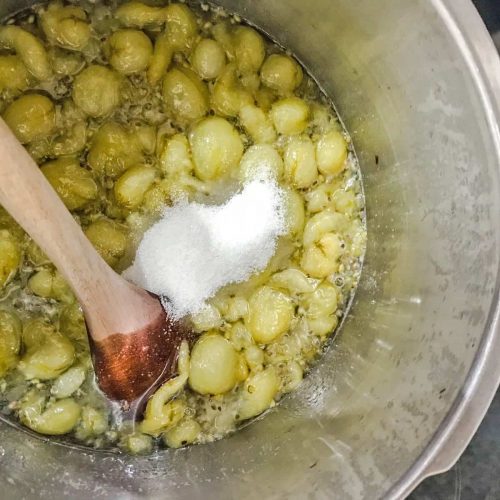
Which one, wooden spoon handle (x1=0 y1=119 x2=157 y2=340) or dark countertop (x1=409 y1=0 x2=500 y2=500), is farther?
dark countertop (x1=409 y1=0 x2=500 y2=500)

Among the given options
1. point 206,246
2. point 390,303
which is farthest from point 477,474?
point 206,246

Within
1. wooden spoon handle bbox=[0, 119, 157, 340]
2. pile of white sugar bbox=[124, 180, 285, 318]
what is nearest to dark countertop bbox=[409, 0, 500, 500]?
pile of white sugar bbox=[124, 180, 285, 318]

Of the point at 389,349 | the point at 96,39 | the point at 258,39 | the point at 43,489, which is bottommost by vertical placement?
the point at 43,489

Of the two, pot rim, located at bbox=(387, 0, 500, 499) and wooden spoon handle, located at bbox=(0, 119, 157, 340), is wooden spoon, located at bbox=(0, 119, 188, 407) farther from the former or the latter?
pot rim, located at bbox=(387, 0, 500, 499)

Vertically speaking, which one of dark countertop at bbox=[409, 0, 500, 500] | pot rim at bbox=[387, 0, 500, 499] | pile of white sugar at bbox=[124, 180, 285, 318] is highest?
pot rim at bbox=[387, 0, 500, 499]

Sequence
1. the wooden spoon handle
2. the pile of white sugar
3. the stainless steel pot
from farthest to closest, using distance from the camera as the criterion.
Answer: the pile of white sugar < the stainless steel pot < the wooden spoon handle

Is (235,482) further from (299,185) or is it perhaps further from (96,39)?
(96,39)

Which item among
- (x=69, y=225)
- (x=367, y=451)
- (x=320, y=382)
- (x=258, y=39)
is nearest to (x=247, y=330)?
(x=320, y=382)

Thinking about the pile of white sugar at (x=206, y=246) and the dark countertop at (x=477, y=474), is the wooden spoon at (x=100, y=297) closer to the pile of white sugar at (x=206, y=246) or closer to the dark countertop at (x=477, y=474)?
the pile of white sugar at (x=206, y=246)

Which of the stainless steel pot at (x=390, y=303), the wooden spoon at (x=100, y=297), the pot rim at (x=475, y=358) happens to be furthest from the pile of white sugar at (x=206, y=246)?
the pot rim at (x=475, y=358)
